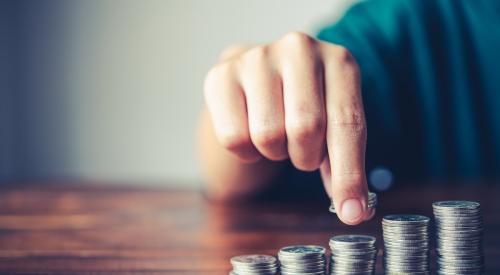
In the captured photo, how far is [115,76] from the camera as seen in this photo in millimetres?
3232

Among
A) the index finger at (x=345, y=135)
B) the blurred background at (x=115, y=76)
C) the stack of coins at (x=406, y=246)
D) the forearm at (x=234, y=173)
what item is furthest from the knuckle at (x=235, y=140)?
the blurred background at (x=115, y=76)

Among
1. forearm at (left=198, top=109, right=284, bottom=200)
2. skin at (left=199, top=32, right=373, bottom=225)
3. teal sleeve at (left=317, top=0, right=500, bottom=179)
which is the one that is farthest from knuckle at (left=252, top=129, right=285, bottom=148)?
teal sleeve at (left=317, top=0, right=500, bottom=179)

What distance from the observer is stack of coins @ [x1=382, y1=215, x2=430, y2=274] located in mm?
650

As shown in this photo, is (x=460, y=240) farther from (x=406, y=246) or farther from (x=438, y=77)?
(x=438, y=77)

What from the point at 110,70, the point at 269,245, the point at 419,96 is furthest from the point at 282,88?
the point at 110,70

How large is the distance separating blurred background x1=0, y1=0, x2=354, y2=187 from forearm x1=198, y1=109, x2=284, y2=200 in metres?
1.71

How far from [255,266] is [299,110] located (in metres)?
0.19

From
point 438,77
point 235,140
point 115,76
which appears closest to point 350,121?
point 235,140

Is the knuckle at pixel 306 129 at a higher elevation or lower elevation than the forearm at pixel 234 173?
higher

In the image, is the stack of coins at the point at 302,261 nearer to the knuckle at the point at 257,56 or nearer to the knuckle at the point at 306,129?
the knuckle at the point at 306,129

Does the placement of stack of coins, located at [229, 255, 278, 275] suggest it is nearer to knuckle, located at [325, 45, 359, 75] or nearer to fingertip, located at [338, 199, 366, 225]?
fingertip, located at [338, 199, 366, 225]

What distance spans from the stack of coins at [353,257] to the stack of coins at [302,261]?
0.5 inches

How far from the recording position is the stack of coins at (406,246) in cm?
65

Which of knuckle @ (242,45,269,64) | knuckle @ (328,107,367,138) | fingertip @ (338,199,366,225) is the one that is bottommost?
fingertip @ (338,199,366,225)
